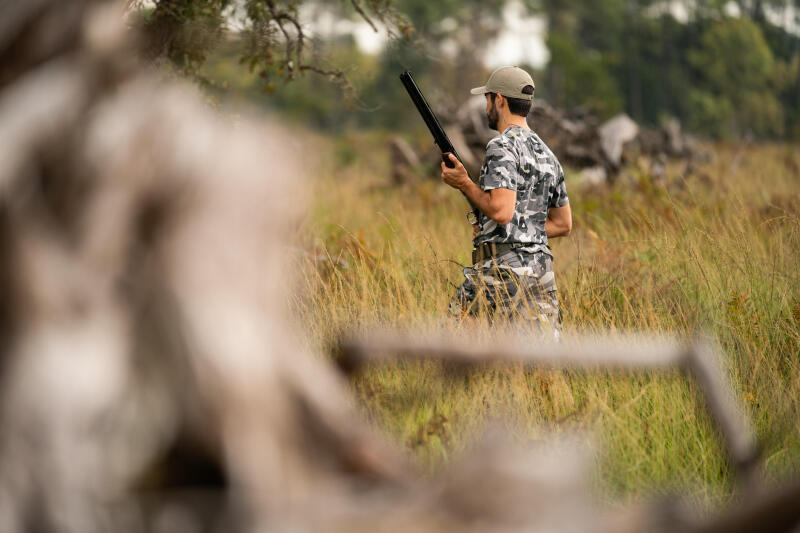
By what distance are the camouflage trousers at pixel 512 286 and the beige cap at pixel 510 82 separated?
94 cm

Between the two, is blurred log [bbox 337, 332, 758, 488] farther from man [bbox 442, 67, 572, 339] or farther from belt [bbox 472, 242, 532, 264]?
belt [bbox 472, 242, 532, 264]

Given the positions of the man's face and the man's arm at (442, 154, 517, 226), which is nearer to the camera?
the man's arm at (442, 154, 517, 226)

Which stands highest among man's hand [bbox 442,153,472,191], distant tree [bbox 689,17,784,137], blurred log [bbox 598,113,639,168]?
distant tree [bbox 689,17,784,137]

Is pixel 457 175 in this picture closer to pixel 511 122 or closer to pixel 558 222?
pixel 511 122

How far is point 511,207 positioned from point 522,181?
0.73ft

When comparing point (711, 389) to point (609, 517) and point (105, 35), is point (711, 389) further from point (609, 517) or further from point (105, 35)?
point (105, 35)

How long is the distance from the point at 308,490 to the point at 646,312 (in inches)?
143

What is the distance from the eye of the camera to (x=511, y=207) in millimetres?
3990

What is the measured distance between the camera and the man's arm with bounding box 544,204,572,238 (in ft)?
14.9

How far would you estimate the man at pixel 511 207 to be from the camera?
157 inches

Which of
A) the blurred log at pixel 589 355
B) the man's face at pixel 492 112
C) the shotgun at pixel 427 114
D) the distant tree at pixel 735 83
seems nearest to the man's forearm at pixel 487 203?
the shotgun at pixel 427 114

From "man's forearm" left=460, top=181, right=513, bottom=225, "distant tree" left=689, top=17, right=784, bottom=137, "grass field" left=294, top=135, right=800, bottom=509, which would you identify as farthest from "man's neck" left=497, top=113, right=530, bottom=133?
"distant tree" left=689, top=17, right=784, bottom=137

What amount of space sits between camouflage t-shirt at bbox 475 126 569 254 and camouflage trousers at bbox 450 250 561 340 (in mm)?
102

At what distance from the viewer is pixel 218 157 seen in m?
1.18
